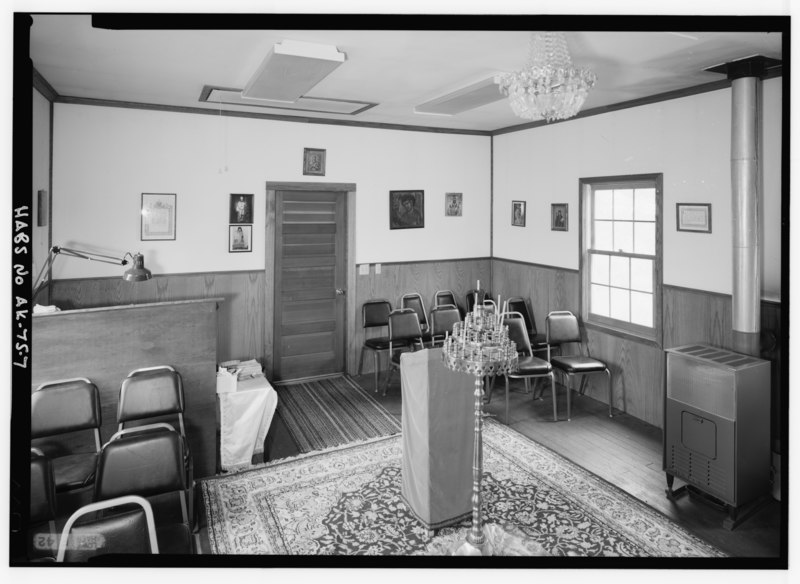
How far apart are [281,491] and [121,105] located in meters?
3.63

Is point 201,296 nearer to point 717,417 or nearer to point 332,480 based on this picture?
point 332,480

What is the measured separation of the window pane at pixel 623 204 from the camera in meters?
5.28

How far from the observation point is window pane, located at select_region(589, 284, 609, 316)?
5.62 m

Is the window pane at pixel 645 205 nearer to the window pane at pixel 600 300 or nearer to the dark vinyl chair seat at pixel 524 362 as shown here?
the window pane at pixel 600 300

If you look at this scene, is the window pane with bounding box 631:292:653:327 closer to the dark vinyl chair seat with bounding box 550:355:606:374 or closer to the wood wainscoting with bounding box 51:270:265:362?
the dark vinyl chair seat with bounding box 550:355:606:374

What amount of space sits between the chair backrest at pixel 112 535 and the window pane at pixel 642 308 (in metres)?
4.34

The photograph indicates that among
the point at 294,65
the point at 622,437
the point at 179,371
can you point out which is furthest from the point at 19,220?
the point at 622,437

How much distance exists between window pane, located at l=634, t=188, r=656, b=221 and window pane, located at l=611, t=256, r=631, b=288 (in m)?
0.43

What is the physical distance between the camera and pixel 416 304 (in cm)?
671

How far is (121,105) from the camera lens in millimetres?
5070

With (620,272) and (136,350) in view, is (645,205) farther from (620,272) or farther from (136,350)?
(136,350)

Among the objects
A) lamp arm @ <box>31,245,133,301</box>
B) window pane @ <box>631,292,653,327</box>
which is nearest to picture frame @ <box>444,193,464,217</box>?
window pane @ <box>631,292,653,327</box>

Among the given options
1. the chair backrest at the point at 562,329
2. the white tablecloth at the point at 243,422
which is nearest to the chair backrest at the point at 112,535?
the white tablecloth at the point at 243,422

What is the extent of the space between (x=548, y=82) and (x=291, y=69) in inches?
70.1
